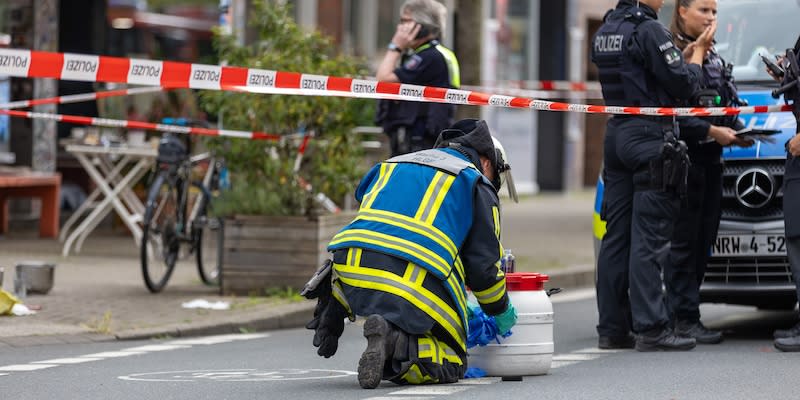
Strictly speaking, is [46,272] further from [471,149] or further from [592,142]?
[592,142]

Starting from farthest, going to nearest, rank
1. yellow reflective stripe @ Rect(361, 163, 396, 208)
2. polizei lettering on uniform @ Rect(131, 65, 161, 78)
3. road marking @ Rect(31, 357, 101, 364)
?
1. polizei lettering on uniform @ Rect(131, 65, 161, 78)
2. road marking @ Rect(31, 357, 101, 364)
3. yellow reflective stripe @ Rect(361, 163, 396, 208)

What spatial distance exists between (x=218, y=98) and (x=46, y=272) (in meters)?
1.76

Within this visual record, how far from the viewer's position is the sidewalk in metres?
10.4

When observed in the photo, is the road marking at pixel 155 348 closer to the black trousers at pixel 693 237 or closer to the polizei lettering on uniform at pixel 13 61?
the polizei lettering on uniform at pixel 13 61

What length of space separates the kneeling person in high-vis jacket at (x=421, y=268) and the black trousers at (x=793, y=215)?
218cm

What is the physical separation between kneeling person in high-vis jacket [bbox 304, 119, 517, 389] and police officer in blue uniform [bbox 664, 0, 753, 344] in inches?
91.1

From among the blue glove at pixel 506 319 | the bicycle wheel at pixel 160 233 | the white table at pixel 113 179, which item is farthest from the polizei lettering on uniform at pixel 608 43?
the white table at pixel 113 179

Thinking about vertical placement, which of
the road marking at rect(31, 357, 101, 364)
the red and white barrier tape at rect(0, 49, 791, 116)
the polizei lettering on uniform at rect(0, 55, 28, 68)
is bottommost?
the road marking at rect(31, 357, 101, 364)

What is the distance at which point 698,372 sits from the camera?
27.4ft

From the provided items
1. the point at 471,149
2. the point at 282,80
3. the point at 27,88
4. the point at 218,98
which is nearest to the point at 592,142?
the point at 27,88

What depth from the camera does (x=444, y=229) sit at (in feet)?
24.8

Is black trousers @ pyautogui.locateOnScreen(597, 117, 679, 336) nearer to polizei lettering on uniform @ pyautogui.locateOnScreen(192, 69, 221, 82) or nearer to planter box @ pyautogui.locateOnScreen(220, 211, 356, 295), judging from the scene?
polizei lettering on uniform @ pyautogui.locateOnScreen(192, 69, 221, 82)

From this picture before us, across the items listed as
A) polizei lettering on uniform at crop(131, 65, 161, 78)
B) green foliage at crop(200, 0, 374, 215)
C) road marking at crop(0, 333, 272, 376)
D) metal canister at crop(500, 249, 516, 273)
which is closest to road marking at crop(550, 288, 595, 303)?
green foliage at crop(200, 0, 374, 215)

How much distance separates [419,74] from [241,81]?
1.85m
